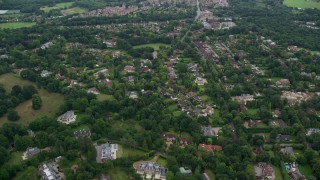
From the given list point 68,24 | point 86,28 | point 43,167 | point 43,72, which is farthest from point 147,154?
point 68,24

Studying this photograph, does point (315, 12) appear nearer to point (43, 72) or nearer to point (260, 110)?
point (260, 110)

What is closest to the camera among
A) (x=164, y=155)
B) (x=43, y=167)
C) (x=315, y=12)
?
(x=43, y=167)

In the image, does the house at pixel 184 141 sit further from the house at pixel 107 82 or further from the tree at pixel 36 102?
the tree at pixel 36 102

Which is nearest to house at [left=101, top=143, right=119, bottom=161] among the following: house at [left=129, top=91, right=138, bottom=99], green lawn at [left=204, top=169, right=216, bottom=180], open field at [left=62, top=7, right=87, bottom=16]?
green lawn at [left=204, top=169, right=216, bottom=180]

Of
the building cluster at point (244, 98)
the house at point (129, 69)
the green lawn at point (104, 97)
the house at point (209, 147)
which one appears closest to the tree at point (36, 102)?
the green lawn at point (104, 97)

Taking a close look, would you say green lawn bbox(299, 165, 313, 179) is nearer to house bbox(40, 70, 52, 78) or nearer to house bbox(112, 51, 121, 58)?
house bbox(112, 51, 121, 58)

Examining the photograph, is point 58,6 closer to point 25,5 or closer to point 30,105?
point 25,5
